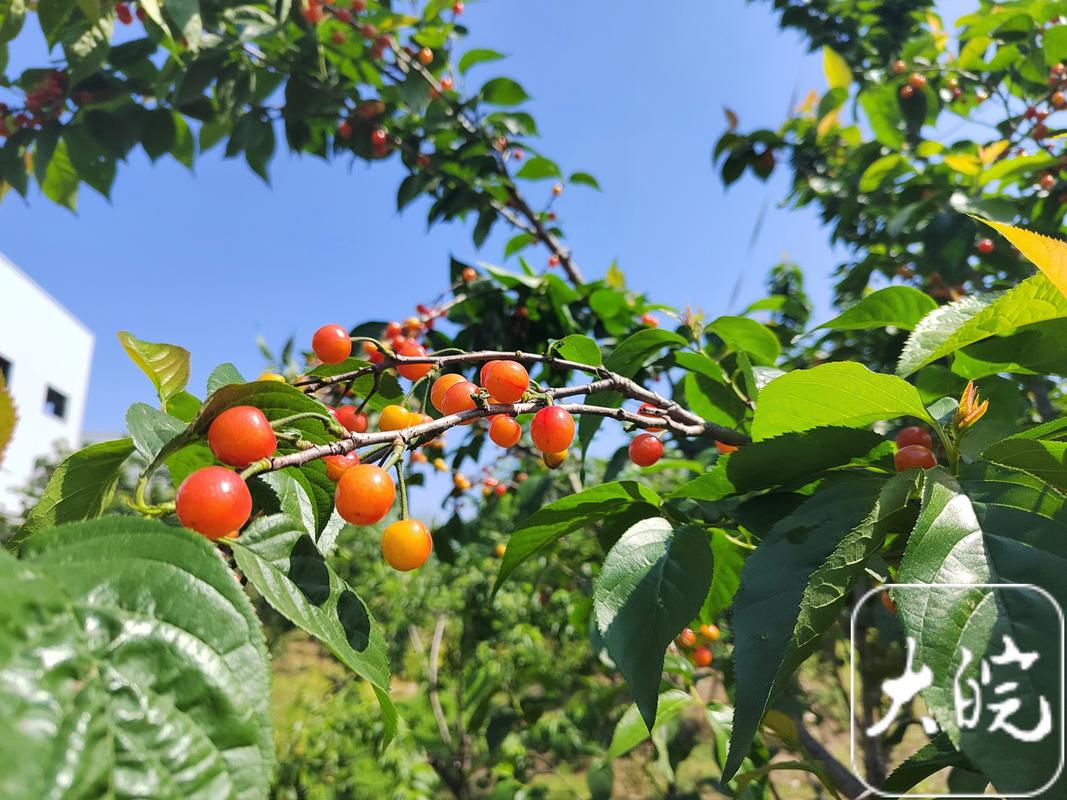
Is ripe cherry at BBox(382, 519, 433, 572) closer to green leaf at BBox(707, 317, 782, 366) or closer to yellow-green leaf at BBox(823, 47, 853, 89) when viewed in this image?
green leaf at BBox(707, 317, 782, 366)

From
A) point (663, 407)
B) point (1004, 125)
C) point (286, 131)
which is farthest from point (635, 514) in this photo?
point (1004, 125)

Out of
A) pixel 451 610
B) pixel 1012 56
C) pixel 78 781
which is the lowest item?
pixel 78 781

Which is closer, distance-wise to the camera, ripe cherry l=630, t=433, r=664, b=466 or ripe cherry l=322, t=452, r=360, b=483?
ripe cherry l=322, t=452, r=360, b=483

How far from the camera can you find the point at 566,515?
2.52ft

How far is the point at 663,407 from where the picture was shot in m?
0.88

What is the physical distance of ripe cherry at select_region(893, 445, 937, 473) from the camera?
2.25 ft

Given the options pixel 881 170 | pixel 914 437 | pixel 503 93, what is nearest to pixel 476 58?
pixel 503 93

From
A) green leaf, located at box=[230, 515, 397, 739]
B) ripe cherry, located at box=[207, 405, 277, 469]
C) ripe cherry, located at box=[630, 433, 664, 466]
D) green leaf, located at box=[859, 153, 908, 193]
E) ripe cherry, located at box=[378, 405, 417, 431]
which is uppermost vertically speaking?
green leaf, located at box=[859, 153, 908, 193]

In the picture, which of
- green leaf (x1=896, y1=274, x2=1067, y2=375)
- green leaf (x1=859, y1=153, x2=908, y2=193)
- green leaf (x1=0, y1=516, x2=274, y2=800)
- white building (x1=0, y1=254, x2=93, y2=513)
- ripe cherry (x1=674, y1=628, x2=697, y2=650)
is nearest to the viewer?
green leaf (x1=0, y1=516, x2=274, y2=800)

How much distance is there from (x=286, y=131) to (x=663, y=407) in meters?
2.41

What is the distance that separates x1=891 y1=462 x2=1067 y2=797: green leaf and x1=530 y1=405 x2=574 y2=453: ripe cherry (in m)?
0.36

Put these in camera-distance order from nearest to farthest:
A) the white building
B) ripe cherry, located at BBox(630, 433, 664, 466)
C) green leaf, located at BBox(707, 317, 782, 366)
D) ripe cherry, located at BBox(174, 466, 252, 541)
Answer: ripe cherry, located at BBox(174, 466, 252, 541) < ripe cherry, located at BBox(630, 433, 664, 466) < green leaf, located at BBox(707, 317, 782, 366) < the white building

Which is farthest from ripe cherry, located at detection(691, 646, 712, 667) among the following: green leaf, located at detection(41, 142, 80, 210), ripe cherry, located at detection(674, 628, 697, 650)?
green leaf, located at detection(41, 142, 80, 210)

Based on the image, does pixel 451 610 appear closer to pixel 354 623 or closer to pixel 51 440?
pixel 354 623
